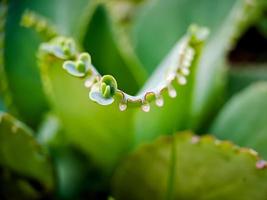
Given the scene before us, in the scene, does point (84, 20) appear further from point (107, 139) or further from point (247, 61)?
point (247, 61)

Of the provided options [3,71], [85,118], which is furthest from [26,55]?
[85,118]

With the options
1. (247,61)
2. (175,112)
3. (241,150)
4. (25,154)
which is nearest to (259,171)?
(241,150)

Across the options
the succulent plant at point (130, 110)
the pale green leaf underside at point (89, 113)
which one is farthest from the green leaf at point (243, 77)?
the pale green leaf underside at point (89, 113)

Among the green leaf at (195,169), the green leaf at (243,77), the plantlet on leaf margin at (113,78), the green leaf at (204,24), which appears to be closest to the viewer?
the plantlet on leaf margin at (113,78)

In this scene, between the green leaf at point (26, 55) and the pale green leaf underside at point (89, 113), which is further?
the green leaf at point (26, 55)

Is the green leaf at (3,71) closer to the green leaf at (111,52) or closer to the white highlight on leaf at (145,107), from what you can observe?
the green leaf at (111,52)

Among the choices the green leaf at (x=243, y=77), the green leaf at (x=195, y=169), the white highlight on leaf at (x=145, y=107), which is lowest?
the green leaf at (x=243, y=77)

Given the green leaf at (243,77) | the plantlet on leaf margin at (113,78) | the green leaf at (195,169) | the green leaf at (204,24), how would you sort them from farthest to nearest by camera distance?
1. the green leaf at (243,77)
2. the green leaf at (204,24)
3. the green leaf at (195,169)
4. the plantlet on leaf margin at (113,78)

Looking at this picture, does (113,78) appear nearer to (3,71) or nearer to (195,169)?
(195,169)
